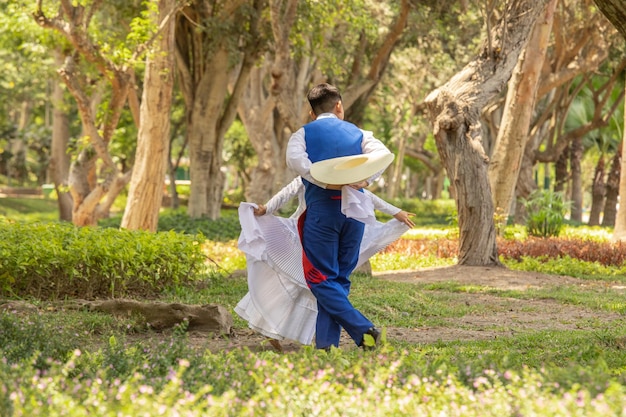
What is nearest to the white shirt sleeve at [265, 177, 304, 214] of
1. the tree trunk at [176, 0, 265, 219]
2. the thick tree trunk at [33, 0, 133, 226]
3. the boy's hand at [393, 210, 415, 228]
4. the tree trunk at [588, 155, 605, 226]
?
the boy's hand at [393, 210, 415, 228]

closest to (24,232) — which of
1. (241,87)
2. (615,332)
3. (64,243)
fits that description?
(64,243)

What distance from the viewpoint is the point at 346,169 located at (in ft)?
19.9

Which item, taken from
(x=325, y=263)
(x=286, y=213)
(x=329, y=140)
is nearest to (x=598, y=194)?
(x=286, y=213)

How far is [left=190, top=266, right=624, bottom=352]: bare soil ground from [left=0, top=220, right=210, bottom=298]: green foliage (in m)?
2.22

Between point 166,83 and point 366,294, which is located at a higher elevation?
point 166,83

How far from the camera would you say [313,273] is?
20.3 ft

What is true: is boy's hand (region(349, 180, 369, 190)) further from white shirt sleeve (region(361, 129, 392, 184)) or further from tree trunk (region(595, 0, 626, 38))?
tree trunk (region(595, 0, 626, 38))

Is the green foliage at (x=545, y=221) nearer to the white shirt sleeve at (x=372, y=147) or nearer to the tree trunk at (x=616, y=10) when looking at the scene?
the white shirt sleeve at (x=372, y=147)

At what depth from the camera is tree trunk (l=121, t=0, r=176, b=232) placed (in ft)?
44.8

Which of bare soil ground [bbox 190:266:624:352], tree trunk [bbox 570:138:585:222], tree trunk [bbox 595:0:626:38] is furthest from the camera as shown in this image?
tree trunk [bbox 570:138:585:222]

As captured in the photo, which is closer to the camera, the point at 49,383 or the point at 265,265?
the point at 49,383

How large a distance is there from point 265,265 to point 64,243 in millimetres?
3682

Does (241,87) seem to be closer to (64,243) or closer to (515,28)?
(515,28)

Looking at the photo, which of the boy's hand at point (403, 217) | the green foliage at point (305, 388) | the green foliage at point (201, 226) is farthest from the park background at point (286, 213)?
the boy's hand at point (403, 217)
